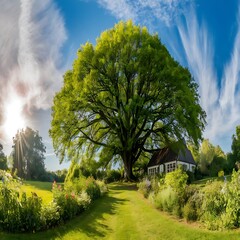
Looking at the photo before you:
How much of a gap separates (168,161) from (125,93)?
9.47 meters

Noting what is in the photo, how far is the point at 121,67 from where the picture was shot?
3047cm

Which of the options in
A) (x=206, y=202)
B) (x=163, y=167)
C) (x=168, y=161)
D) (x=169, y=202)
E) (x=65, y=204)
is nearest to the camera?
(x=206, y=202)

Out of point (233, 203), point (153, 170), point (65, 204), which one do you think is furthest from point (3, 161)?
point (233, 203)

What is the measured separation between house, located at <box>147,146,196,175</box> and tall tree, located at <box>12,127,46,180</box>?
26.5 m

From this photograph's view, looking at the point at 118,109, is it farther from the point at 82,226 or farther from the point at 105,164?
the point at 82,226

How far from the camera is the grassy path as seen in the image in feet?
30.6

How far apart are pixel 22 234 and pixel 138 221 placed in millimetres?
4503

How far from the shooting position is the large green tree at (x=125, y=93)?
2961cm

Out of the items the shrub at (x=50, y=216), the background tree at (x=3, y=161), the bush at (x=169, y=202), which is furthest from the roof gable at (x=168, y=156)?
the background tree at (x=3, y=161)

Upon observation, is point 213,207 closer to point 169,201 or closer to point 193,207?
point 193,207

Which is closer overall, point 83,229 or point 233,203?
point 233,203

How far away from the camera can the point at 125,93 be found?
3228 centimetres

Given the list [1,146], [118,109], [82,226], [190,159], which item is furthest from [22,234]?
[1,146]

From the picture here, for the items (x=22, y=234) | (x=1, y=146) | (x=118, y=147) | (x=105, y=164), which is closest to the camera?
(x=22, y=234)
